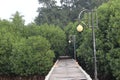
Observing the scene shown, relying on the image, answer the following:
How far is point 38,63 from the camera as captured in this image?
57.1m

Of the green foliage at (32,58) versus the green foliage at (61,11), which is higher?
the green foliage at (61,11)

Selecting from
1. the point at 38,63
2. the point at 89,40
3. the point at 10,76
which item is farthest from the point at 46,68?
the point at 89,40

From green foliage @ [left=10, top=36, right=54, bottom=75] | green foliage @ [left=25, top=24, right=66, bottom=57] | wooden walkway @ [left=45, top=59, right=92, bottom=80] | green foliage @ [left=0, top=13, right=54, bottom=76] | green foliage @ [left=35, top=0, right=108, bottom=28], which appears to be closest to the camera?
wooden walkway @ [left=45, top=59, right=92, bottom=80]

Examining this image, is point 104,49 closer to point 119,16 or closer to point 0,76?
point 119,16

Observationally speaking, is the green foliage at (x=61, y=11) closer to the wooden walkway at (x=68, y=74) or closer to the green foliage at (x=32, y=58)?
the green foliage at (x=32, y=58)

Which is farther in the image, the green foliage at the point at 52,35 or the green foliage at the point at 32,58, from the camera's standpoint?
the green foliage at the point at 52,35

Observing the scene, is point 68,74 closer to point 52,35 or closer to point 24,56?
point 24,56

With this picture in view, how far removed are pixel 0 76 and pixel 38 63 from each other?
6.33 m

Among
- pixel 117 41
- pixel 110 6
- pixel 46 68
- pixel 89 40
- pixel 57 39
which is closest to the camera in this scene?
pixel 117 41

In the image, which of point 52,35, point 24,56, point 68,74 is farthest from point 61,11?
point 68,74

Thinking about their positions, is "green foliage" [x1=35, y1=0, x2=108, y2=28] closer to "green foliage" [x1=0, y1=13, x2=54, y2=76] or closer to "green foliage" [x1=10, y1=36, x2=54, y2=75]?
"green foliage" [x1=0, y1=13, x2=54, y2=76]

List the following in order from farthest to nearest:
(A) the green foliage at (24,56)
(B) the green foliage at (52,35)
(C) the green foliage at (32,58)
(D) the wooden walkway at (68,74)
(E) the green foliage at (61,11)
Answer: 1. (E) the green foliage at (61,11)
2. (B) the green foliage at (52,35)
3. (A) the green foliage at (24,56)
4. (C) the green foliage at (32,58)
5. (D) the wooden walkway at (68,74)

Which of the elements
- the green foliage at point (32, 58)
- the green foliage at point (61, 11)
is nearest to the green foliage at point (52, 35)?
the green foliage at point (32, 58)

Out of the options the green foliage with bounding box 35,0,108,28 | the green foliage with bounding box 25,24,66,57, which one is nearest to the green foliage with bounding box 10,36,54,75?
the green foliage with bounding box 25,24,66,57
